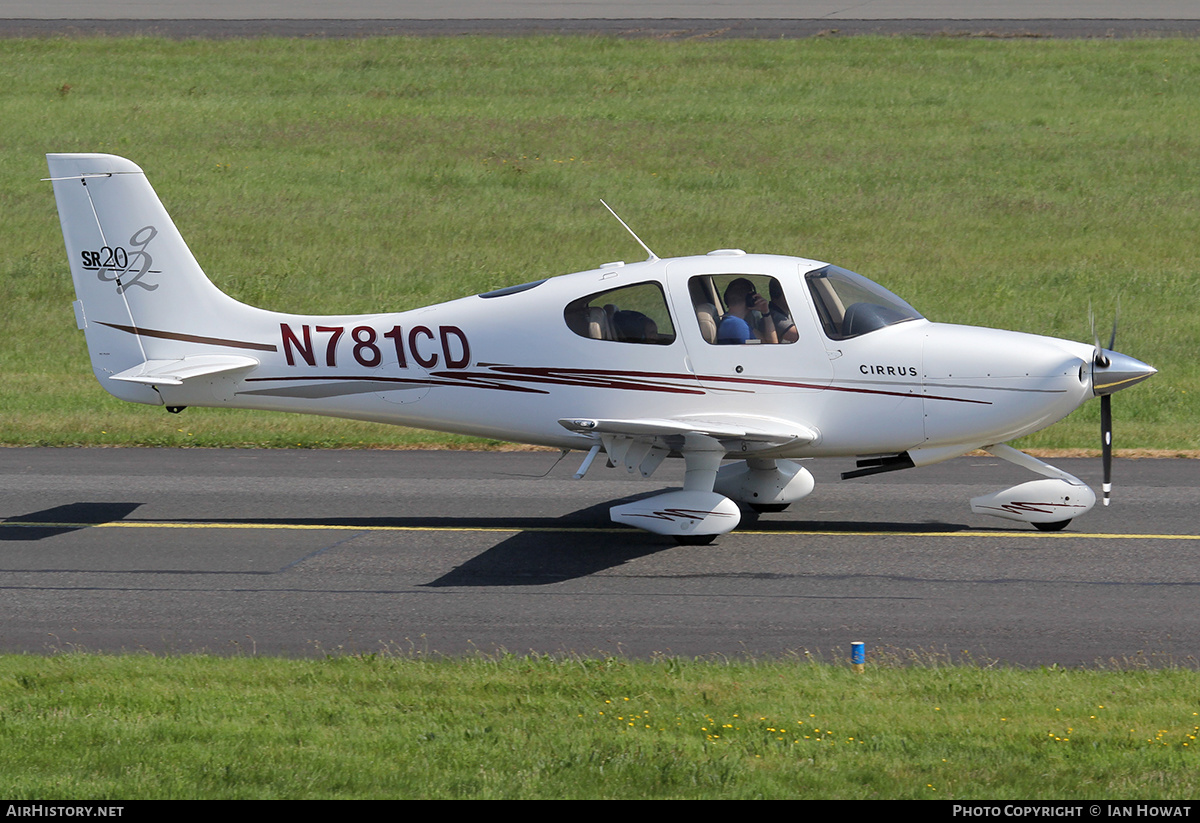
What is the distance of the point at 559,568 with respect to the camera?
Answer: 10.7 metres

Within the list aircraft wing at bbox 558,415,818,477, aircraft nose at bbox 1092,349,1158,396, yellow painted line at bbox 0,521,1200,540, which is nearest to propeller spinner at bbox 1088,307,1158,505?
aircraft nose at bbox 1092,349,1158,396

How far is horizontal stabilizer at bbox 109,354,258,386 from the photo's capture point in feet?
38.4

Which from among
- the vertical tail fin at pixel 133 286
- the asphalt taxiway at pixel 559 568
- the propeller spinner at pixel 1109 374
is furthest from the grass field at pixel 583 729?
the vertical tail fin at pixel 133 286

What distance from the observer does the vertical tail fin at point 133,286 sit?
1220 centimetres

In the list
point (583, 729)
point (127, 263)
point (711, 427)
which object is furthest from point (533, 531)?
point (583, 729)

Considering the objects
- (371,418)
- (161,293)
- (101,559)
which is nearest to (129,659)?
(101,559)

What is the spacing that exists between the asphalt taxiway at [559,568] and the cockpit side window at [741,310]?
1837 millimetres

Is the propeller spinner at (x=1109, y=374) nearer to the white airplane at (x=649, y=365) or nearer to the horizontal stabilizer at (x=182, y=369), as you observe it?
the white airplane at (x=649, y=365)

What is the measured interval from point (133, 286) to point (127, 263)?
0.74 feet

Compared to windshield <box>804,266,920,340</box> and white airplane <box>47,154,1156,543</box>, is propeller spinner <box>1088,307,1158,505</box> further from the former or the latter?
windshield <box>804,266,920,340</box>

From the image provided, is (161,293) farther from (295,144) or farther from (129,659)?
(295,144)

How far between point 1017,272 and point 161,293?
17173 mm

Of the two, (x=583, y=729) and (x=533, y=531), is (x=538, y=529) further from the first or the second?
(x=583, y=729)

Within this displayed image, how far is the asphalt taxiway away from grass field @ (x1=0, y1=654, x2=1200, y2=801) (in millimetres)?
718
